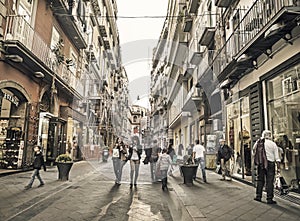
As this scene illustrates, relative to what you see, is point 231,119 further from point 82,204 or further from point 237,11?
point 82,204

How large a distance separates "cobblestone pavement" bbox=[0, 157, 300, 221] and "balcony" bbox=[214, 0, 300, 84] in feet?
14.6

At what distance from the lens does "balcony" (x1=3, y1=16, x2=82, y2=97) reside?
10576 mm

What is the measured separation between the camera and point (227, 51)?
1227cm

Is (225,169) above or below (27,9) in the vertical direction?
below

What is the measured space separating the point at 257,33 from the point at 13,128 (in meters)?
11.1

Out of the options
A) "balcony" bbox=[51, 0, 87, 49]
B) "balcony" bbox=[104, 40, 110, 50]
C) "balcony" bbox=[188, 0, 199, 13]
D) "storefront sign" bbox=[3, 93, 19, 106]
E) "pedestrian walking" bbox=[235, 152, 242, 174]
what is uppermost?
"balcony" bbox=[104, 40, 110, 50]

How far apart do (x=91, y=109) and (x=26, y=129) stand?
13896 mm

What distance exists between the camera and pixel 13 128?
40.9 ft

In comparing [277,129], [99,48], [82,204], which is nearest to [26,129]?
[82,204]

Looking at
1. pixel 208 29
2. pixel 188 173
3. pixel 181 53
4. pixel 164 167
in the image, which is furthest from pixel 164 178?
pixel 181 53

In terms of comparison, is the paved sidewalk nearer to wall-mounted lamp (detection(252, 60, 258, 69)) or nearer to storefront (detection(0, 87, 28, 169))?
wall-mounted lamp (detection(252, 60, 258, 69))

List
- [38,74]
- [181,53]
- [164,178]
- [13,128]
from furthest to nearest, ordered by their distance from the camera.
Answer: [181,53], [38,74], [13,128], [164,178]

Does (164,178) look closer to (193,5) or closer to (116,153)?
(116,153)

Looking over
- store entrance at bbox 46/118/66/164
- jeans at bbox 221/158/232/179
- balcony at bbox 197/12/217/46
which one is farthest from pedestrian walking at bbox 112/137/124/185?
balcony at bbox 197/12/217/46
